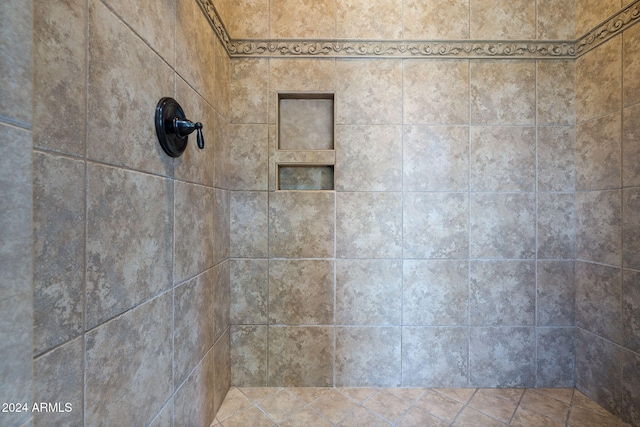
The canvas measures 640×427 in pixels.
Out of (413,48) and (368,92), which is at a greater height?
(413,48)

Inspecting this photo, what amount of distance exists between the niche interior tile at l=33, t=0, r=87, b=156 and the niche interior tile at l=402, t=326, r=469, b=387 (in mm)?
1420

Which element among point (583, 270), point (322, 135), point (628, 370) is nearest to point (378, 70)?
point (322, 135)

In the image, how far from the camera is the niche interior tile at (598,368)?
3.73 ft

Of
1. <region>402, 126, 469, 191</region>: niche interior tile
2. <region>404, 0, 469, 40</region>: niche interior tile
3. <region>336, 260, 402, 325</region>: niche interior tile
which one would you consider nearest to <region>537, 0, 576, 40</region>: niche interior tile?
<region>404, 0, 469, 40</region>: niche interior tile

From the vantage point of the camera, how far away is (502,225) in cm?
132

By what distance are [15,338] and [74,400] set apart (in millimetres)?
203

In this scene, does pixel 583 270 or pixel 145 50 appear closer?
pixel 145 50

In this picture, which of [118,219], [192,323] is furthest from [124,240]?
[192,323]

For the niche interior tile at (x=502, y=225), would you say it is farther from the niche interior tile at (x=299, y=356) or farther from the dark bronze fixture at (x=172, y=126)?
the dark bronze fixture at (x=172, y=126)

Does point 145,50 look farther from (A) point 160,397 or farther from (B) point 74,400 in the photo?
(A) point 160,397

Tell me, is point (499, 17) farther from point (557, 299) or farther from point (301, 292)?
point (301, 292)

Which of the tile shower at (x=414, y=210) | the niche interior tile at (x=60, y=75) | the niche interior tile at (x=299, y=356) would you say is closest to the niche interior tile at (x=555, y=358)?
the tile shower at (x=414, y=210)

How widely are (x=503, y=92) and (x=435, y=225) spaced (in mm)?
763

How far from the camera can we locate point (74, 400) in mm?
477
